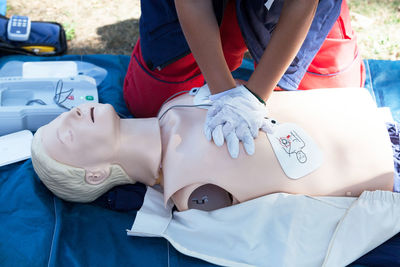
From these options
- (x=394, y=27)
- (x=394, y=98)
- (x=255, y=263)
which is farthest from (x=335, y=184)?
(x=394, y=27)

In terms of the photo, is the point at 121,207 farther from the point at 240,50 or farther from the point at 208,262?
the point at 240,50

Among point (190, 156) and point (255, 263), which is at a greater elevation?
point (190, 156)

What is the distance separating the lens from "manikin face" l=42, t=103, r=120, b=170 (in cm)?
158

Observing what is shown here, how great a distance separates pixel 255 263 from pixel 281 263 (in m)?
0.10

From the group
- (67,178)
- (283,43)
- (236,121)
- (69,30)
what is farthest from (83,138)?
(69,30)

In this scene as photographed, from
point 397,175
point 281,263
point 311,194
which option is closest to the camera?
point 281,263

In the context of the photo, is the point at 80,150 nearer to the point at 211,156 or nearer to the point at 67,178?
the point at 67,178

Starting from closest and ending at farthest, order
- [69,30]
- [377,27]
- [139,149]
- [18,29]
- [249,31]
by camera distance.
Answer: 1. [139,149]
2. [249,31]
3. [18,29]
4. [69,30]
5. [377,27]

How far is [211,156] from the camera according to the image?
1.55 m

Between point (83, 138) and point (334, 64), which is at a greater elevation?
point (334, 64)

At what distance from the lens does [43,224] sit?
164 centimetres

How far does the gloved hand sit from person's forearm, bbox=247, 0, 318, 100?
8 cm

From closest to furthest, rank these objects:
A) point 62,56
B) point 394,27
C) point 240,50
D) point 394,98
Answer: point 240,50, point 394,98, point 62,56, point 394,27

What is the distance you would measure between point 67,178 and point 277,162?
82 cm
